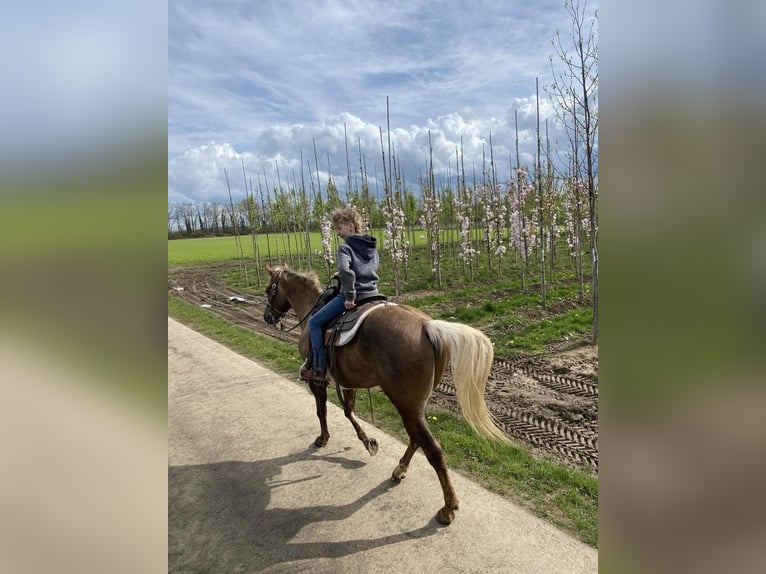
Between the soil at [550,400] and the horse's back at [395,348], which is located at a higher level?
the horse's back at [395,348]

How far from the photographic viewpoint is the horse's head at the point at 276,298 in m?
5.73

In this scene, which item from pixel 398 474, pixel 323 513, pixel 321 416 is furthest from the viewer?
pixel 321 416

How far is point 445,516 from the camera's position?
11.1 ft

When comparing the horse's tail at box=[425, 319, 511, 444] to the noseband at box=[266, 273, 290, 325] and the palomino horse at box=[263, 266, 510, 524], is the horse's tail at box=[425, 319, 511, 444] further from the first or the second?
the noseband at box=[266, 273, 290, 325]

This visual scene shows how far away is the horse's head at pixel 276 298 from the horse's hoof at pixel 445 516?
10.8ft

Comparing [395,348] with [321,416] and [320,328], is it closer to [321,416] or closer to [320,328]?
[320,328]

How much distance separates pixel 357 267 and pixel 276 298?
2.11m

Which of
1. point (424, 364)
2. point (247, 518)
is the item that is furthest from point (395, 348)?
point (247, 518)

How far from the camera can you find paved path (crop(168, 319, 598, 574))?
3.09 m

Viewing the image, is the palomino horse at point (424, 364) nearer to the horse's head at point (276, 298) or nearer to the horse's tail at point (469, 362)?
the horse's tail at point (469, 362)

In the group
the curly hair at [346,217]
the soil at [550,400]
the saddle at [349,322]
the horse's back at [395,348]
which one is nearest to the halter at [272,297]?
the soil at [550,400]

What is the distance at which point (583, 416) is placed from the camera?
5086 mm
